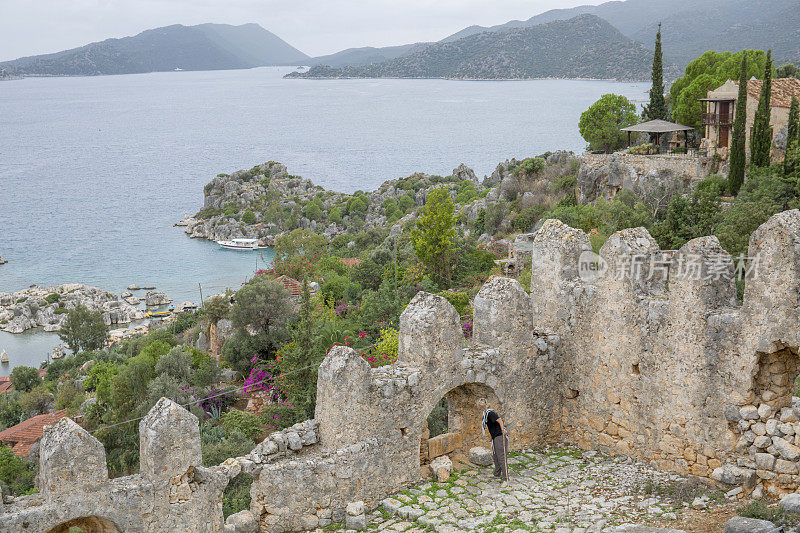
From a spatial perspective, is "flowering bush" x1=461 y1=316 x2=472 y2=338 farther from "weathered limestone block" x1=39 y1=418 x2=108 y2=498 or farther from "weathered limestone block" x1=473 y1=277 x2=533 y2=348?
"weathered limestone block" x1=39 y1=418 x2=108 y2=498

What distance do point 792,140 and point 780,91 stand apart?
7.72 meters

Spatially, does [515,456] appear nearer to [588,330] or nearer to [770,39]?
[588,330]

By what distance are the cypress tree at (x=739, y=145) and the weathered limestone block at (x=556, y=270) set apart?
23.4 metres

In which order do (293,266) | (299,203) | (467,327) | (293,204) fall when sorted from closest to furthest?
(467,327)
(293,266)
(293,204)
(299,203)

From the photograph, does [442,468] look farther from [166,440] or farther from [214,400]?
[214,400]

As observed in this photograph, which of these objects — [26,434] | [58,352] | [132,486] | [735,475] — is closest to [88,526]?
[132,486]

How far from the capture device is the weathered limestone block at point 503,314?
456 inches

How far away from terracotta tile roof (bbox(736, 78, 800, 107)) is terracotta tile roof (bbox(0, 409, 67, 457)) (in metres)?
34.5

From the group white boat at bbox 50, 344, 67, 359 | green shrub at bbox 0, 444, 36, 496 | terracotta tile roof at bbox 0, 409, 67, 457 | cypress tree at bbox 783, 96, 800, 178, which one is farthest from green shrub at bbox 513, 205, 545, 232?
white boat at bbox 50, 344, 67, 359

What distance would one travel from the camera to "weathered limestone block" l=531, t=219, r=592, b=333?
1199cm

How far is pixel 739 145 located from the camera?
3212 centimetres

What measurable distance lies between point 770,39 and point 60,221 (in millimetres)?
124567

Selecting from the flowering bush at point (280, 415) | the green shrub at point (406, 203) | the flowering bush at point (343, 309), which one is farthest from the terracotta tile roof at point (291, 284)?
the green shrub at point (406, 203)

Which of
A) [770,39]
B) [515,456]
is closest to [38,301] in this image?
[515,456]
